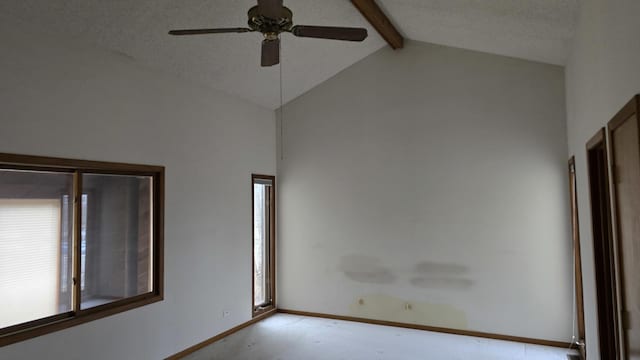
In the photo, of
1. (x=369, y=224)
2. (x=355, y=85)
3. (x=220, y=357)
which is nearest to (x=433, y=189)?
(x=369, y=224)

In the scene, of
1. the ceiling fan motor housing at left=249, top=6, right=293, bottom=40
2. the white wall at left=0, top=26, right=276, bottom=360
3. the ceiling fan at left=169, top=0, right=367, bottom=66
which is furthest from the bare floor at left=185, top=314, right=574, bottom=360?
the ceiling fan motor housing at left=249, top=6, right=293, bottom=40

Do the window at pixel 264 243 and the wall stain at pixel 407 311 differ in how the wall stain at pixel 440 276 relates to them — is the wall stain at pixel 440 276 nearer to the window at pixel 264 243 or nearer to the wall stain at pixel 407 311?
the wall stain at pixel 407 311

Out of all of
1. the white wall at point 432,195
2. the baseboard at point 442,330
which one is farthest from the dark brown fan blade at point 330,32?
the baseboard at point 442,330

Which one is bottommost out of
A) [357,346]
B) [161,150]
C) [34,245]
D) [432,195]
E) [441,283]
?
[357,346]

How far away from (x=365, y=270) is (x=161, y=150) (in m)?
3.01

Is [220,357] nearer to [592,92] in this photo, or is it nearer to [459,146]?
[459,146]

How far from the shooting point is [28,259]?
3.22 metres

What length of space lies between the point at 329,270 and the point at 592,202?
3.51 m

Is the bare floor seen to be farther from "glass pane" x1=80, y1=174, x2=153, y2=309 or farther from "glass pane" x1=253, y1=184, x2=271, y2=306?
"glass pane" x1=80, y1=174, x2=153, y2=309

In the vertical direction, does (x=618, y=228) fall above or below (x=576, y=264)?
above

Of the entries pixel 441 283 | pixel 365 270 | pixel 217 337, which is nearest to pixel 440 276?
pixel 441 283

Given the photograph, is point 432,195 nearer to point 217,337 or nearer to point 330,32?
point 330,32

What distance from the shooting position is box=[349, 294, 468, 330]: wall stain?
501 cm

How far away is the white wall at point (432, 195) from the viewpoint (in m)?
4.63
